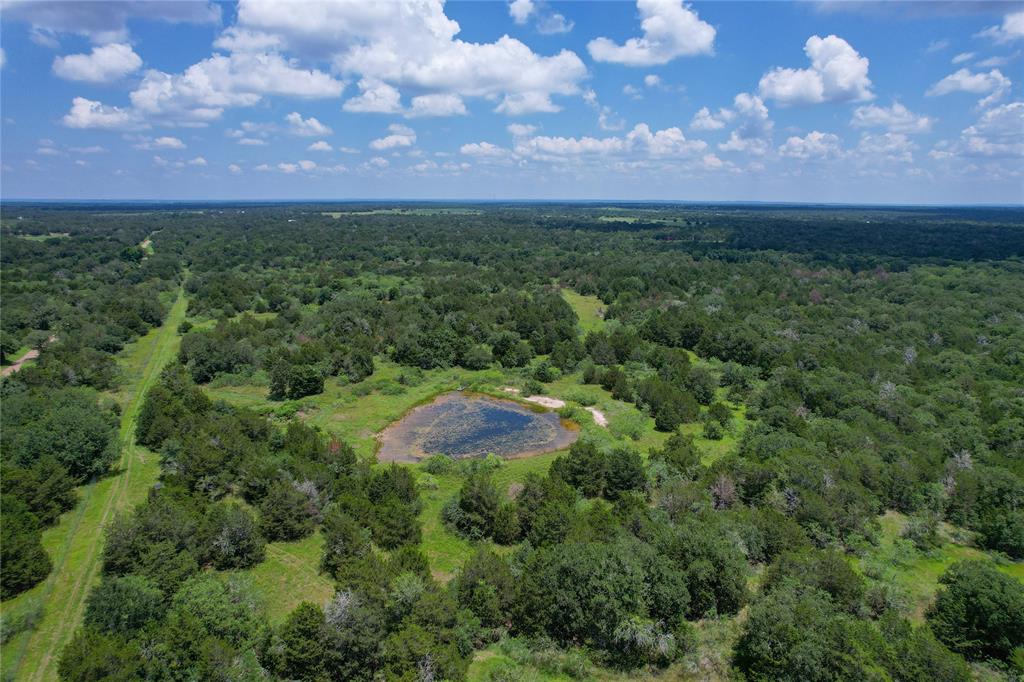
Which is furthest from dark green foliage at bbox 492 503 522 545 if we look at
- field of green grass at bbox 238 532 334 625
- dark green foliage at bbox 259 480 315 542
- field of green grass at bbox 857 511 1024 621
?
field of green grass at bbox 857 511 1024 621

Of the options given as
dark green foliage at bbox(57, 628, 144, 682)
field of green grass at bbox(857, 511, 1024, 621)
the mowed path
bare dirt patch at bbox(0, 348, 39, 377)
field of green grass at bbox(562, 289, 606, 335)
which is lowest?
field of green grass at bbox(857, 511, 1024, 621)

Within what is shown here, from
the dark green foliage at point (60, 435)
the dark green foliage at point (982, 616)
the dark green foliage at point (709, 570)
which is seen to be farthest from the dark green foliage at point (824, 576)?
the dark green foliage at point (60, 435)

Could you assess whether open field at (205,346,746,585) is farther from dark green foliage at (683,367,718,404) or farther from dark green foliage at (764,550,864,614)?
dark green foliage at (764,550,864,614)

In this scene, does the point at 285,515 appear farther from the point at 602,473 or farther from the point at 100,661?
the point at 602,473

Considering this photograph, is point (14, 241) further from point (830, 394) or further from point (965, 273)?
point (965, 273)

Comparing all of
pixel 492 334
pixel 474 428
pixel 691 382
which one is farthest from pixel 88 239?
pixel 691 382

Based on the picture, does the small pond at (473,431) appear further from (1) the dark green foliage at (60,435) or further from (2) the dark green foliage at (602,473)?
(1) the dark green foliage at (60,435)
